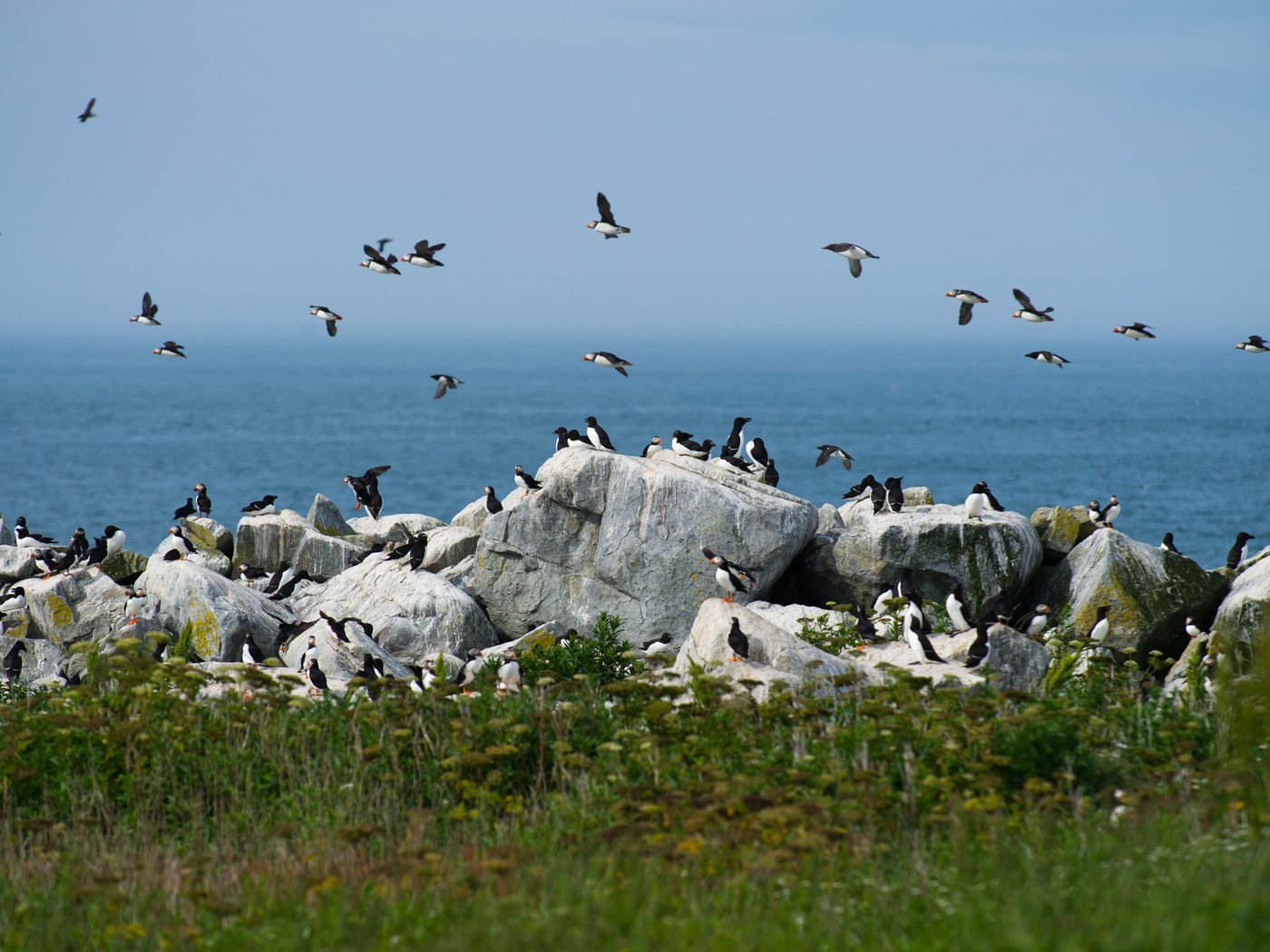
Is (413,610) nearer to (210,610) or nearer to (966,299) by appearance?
(210,610)

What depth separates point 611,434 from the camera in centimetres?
9850

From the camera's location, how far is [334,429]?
106500 millimetres

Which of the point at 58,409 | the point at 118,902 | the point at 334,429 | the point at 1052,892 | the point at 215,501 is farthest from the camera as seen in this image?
the point at 58,409

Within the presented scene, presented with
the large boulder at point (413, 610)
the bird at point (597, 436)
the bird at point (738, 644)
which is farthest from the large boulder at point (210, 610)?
the bird at point (738, 644)

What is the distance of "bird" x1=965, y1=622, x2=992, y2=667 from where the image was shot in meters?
12.1

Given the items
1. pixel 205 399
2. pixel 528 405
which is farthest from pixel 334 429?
pixel 205 399

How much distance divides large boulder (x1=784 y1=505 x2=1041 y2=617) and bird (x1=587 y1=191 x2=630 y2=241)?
665 centimetres

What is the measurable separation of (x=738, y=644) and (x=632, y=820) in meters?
3.61

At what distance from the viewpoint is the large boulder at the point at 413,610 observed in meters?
18.0

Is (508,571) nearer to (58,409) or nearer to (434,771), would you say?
(434,771)

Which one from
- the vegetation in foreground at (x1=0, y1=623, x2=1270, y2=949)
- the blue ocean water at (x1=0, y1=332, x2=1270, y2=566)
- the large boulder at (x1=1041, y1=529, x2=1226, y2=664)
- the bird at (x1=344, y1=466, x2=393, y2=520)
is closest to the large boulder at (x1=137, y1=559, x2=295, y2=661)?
the bird at (x1=344, y1=466, x2=393, y2=520)

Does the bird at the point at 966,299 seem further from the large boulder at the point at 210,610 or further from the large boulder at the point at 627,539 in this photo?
the large boulder at the point at 210,610

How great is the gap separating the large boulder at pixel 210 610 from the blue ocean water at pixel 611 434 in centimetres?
3589

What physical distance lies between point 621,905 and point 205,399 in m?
141
